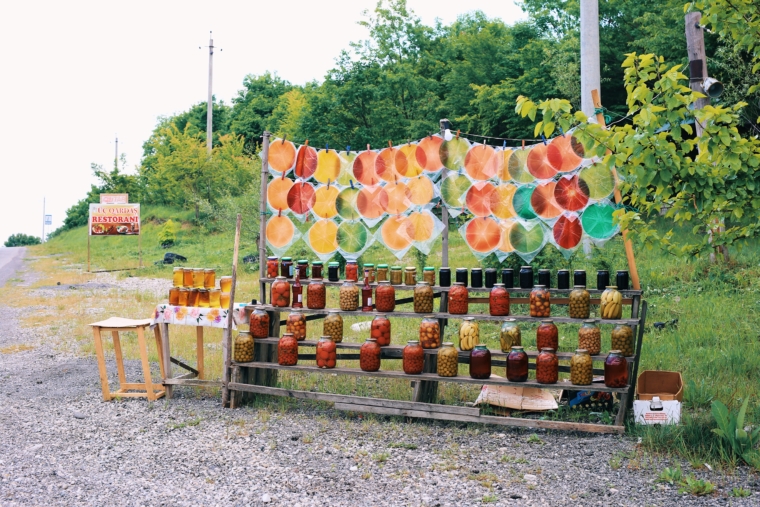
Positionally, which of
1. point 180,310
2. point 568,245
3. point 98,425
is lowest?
point 98,425

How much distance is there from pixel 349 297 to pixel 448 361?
1.09 meters

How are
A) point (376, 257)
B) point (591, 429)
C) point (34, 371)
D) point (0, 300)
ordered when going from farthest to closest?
point (376, 257), point (0, 300), point (34, 371), point (591, 429)

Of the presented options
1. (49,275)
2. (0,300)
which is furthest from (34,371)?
(49,275)

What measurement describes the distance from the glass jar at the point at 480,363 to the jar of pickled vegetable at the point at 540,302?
20.2 inches

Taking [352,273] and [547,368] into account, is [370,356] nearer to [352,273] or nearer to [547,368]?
[352,273]

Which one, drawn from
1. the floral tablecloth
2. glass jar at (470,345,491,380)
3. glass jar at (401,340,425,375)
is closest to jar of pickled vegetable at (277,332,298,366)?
the floral tablecloth

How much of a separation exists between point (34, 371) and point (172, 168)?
29.1 meters

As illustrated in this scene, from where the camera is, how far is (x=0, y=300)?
55.1ft

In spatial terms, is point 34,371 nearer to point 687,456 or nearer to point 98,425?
point 98,425

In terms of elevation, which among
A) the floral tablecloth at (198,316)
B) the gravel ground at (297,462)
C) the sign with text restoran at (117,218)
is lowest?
the gravel ground at (297,462)

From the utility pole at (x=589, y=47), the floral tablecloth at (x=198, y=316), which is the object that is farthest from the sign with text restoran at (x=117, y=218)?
the floral tablecloth at (x=198, y=316)

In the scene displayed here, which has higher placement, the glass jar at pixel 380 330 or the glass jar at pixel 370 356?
the glass jar at pixel 380 330

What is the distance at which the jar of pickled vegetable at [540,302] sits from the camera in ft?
18.8

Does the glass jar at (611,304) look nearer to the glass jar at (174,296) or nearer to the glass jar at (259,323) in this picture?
the glass jar at (259,323)
